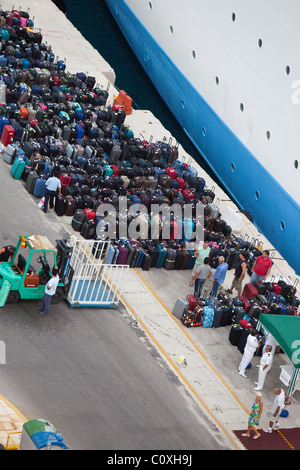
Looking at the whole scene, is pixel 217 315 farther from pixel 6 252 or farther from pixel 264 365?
pixel 6 252

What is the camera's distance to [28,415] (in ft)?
62.3

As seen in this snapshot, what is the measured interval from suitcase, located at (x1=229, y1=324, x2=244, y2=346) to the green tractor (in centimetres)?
420

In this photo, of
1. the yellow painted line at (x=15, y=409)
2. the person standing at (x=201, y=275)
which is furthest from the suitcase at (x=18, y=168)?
the yellow painted line at (x=15, y=409)

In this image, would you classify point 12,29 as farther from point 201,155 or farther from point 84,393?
point 84,393

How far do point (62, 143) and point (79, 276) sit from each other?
274 inches

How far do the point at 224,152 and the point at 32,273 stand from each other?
13.7 metres

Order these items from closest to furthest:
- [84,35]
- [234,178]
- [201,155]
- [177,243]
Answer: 1. [177,243]
2. [234,178]
3. [201,155]
4. [84,35]

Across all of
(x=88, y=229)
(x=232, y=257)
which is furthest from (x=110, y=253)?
(x=232, y=257)

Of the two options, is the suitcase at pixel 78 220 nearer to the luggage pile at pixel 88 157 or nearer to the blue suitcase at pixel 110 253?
the luggage pile at pixel 88 157

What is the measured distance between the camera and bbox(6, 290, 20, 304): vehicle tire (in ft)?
71.6

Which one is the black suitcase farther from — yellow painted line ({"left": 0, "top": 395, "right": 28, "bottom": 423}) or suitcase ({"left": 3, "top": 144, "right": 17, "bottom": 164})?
suitcase ({"left": 3, "top": 144, "right": 17, "bottom": 164})

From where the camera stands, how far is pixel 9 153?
91.8 feet

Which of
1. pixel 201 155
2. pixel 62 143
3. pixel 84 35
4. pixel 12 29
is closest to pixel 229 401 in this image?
pixel 62 143

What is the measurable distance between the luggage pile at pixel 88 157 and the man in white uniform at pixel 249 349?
166 inches
